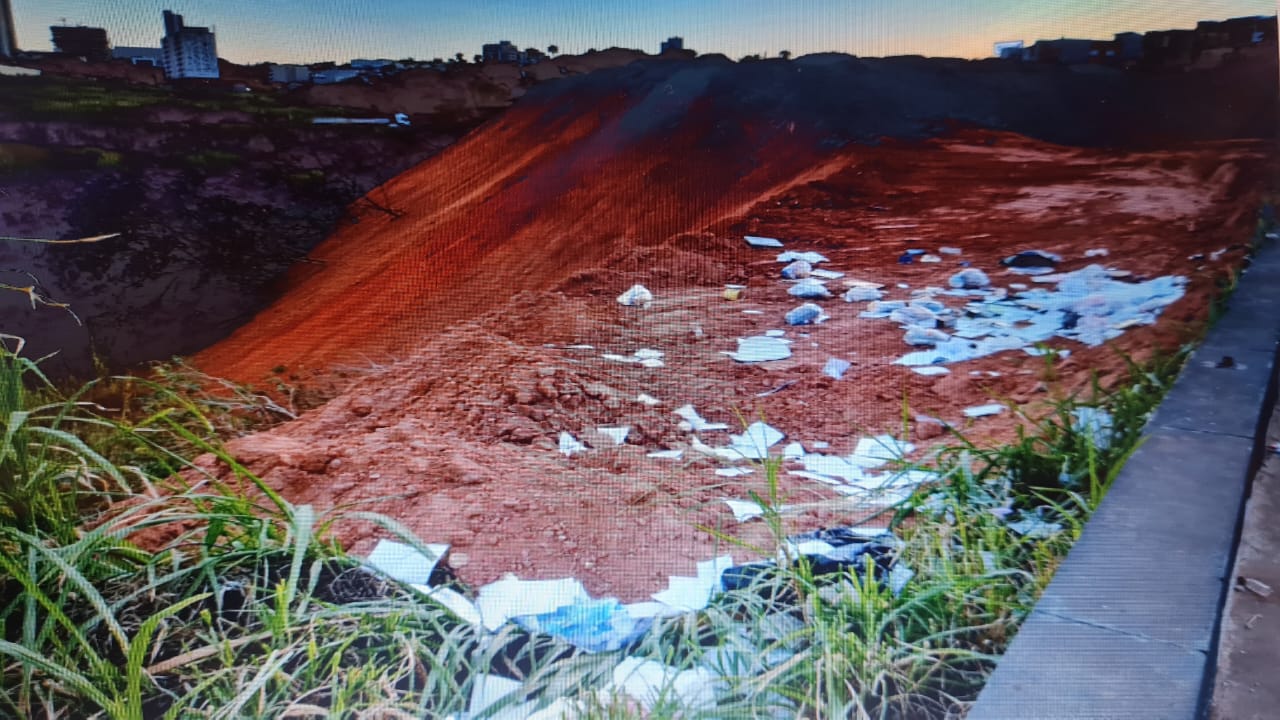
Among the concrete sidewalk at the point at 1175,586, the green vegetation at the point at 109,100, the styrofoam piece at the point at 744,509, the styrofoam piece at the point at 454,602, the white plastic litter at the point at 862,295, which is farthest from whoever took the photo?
the white plastic litter at the point at 862,295

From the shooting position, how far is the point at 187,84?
148 cm

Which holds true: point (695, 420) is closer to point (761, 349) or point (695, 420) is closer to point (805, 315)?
point (761, 349)

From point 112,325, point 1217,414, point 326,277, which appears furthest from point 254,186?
point 1217,414

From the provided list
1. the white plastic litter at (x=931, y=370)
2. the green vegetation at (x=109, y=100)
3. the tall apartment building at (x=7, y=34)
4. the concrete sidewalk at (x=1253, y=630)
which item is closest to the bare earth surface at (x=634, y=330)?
the white plastic litter at (x=931, y=370)

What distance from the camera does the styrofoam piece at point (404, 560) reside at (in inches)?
49.6

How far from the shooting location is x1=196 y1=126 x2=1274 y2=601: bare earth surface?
1334 millimetres

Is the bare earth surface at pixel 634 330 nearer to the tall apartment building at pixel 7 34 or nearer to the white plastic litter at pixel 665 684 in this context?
the white plastic litter at pixel 665 684

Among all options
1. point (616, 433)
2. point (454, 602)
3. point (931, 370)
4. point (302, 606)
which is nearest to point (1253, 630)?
point (931, 370)

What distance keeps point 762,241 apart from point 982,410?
0.54 meters

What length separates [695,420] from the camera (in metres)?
1.43

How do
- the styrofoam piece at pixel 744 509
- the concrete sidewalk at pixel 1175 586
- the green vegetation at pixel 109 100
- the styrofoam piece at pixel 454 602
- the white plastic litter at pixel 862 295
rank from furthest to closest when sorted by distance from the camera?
the white plastic litter at pixel 862 295
the green vegetation at pixel 109 100
the styrofoam piece at pixel 744 509
the styrofoam piece at pixel 454 602
the concrete sidewalk at pixel 1175 586

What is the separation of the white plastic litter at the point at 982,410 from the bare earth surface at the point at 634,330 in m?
0.01

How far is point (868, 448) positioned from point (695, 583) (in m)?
0.42

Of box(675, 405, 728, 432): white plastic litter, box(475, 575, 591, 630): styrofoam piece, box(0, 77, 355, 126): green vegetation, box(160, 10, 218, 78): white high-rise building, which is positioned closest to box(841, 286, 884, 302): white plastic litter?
box(675, 405, 728, 432): white plastic litter
